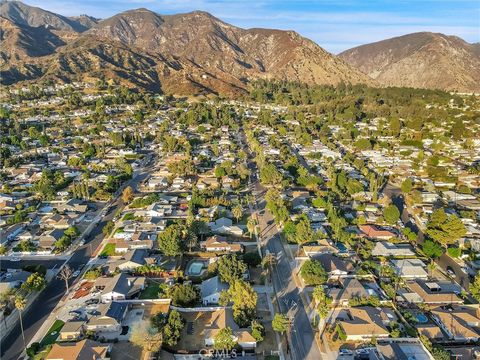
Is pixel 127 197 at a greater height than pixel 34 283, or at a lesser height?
greater

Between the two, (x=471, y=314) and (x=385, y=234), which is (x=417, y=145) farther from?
(x=471, y=314)

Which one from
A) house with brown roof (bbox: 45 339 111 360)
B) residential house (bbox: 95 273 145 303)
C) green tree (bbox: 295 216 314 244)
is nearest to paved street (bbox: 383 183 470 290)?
green tree (bbox: 295 216 314 244)

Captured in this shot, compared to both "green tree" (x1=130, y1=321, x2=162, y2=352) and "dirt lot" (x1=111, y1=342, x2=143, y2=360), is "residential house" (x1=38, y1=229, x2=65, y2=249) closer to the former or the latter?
"dirt lot" (x1=111, y1=342, x2=143, y2=360)

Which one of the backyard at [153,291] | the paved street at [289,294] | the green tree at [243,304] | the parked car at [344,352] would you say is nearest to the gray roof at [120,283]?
the backyard at [153,291]

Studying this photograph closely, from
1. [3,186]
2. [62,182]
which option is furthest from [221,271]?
[3,186]

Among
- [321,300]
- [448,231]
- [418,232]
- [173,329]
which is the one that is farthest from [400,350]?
[418,232]

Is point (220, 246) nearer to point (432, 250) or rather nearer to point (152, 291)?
point (152, 291)

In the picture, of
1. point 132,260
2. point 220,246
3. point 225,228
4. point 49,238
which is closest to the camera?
point 132,260
